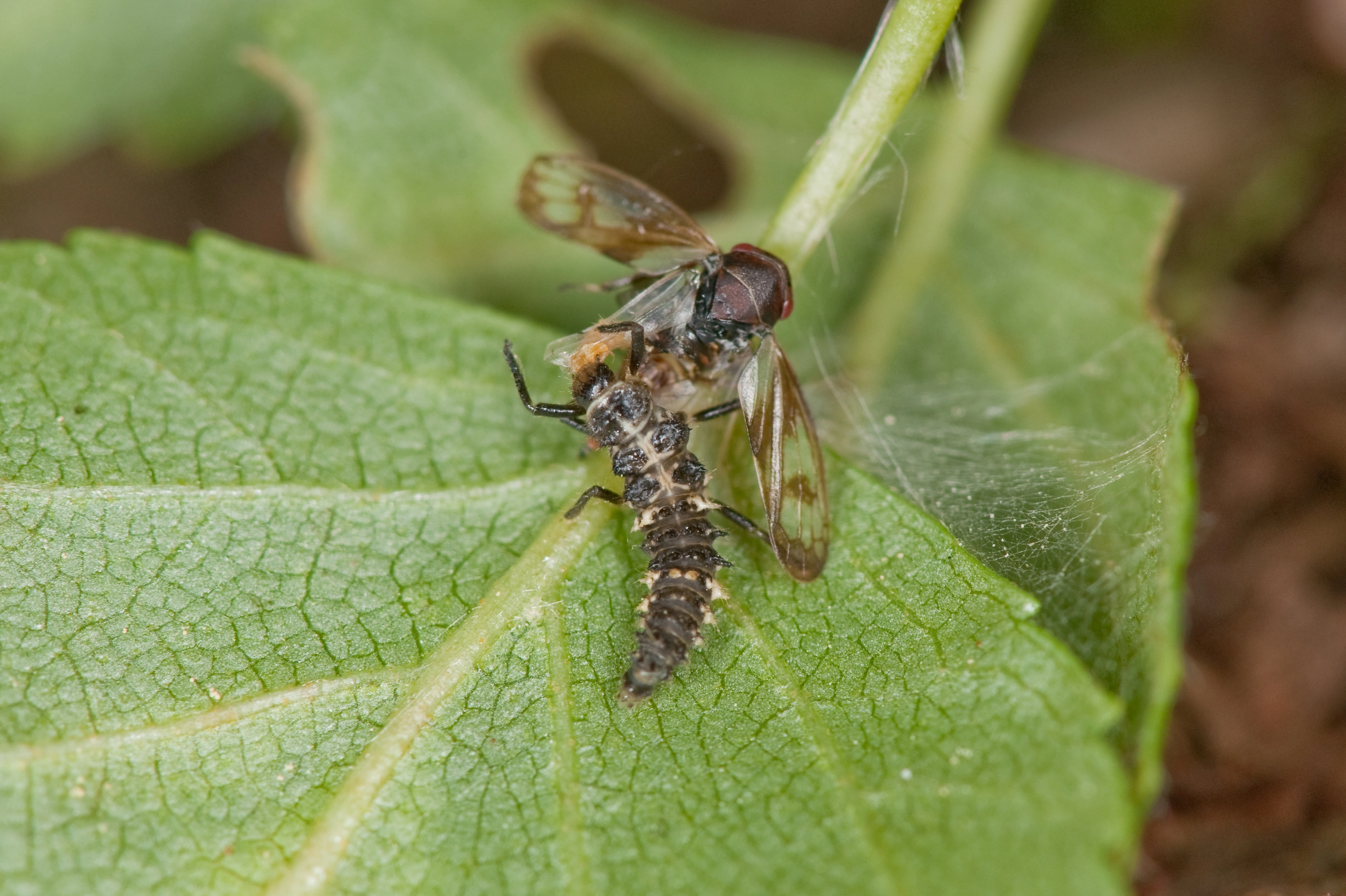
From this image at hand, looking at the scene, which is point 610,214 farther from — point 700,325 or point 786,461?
point 786,461

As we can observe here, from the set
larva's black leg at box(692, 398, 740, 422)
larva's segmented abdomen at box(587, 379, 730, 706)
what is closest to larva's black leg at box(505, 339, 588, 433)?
larva's segmented abdomen at box(587, 379, 730, 706)

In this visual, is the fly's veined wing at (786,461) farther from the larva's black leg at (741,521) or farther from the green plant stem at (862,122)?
the green plant stem at (862,122)

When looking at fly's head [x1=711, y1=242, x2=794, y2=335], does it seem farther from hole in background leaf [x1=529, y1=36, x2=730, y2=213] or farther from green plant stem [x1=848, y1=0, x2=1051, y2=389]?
hole in background leaf [x1=529, y1=36, x2=730, y2=213]

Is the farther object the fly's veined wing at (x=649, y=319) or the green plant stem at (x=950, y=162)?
the green plant stem at (x=950, y=162)

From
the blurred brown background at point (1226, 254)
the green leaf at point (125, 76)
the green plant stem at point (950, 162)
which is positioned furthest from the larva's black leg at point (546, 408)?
the green leaf at point (125, 76)

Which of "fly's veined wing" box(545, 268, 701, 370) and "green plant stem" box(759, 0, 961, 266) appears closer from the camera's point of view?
"green plant stem" box(759, 0, 961, 266)

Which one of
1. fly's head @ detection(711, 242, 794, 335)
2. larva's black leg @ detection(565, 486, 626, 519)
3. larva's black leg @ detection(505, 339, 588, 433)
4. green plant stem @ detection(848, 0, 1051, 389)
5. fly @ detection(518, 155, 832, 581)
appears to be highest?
green plant stem @ detection(848, 0, 1051, 389)
